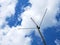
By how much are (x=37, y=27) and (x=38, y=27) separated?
1.48ft

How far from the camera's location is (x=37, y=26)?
6319 cm

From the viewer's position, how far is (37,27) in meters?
62.4

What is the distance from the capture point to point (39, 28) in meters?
61.4

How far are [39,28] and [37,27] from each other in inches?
46.4

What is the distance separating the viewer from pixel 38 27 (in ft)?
204

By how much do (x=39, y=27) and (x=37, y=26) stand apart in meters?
1.34

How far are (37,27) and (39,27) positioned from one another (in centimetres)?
72

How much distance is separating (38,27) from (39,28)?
2.51ft

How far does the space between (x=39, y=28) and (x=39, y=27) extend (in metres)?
0.66

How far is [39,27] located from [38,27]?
0.31 metres
